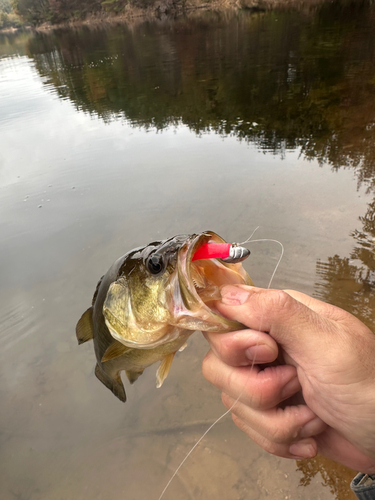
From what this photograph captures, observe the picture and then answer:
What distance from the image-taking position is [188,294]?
138 cm

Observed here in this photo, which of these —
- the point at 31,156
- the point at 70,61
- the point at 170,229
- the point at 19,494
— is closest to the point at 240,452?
the point at 19,494

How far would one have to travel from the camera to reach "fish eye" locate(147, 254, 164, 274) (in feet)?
5.19

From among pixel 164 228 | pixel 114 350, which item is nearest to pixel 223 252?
pixel 114 350

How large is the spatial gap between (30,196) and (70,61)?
76.9 ft

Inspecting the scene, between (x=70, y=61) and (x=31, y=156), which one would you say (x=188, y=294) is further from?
(x=70, y=61)

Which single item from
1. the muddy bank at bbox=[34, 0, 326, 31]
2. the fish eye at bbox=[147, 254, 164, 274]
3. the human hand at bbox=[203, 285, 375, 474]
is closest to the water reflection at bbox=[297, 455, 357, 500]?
the human hand at bbox=[203, 285, 375, 474]

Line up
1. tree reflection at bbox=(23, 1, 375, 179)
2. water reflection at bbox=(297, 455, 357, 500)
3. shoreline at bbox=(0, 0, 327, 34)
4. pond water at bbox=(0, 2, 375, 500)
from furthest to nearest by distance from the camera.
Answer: shoreline at bbox=(0, 0, 327, 34) < tree reflection at bbox=(23, 1, 375, 179) < pond water at bbox=(0, 2, 375, 500) < water reflection at bbox=(297, 455, 357, 500)

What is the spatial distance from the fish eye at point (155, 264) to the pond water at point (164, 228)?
2058 millimetres

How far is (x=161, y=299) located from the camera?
156 cm

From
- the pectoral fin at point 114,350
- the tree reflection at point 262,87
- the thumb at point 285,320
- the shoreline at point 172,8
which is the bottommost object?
the tree reflection at point 262,87

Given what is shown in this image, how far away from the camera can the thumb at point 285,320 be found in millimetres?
1363

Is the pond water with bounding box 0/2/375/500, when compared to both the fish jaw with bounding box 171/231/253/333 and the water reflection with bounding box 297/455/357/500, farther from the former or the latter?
the fish jaw with bounding box 171/231/253/333

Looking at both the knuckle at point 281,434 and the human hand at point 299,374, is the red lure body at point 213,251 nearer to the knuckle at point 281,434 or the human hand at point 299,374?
the human hand at point 299,374

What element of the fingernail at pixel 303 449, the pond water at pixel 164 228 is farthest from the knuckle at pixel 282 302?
the pond water at pixel 164 228
